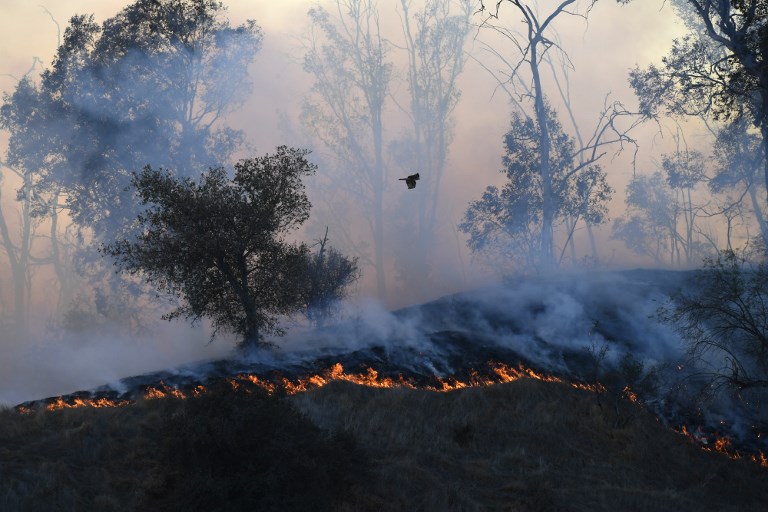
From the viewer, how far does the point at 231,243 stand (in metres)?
29.0

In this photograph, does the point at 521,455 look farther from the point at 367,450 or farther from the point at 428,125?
the point at 428,125

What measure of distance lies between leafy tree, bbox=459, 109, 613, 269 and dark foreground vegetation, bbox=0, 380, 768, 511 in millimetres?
31780

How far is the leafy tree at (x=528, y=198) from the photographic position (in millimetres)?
59594

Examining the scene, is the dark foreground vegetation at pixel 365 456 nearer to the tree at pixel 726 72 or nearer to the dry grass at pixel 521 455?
the dry grass at pixel 521 455

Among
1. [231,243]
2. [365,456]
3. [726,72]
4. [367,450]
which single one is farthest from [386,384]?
[726,72]

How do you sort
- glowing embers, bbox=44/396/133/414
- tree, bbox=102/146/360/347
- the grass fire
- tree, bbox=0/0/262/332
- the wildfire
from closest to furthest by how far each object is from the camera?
the grass fire < glowing embers, bbox=44/396/133/414 < the wildfire < tree, bbox=102/146/360/347 < tree, bbox=0/0/262/332

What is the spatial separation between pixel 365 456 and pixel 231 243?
1165 cm

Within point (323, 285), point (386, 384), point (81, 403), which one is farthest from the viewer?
point (323, 285)

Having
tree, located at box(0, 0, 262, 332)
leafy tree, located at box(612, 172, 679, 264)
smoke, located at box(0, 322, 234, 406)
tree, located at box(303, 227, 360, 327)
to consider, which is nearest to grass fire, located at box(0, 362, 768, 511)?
tree, located at box(303, 227, 360, 327)

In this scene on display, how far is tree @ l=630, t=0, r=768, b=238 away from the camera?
30594 mm

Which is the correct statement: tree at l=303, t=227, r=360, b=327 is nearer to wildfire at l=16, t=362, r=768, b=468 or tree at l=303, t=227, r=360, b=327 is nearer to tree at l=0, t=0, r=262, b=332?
wildfire at l=16, t=362, r=768, b=468

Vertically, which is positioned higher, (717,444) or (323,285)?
(323,285)

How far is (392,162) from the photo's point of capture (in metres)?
75.1

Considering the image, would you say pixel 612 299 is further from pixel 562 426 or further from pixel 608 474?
pixel 608 474
